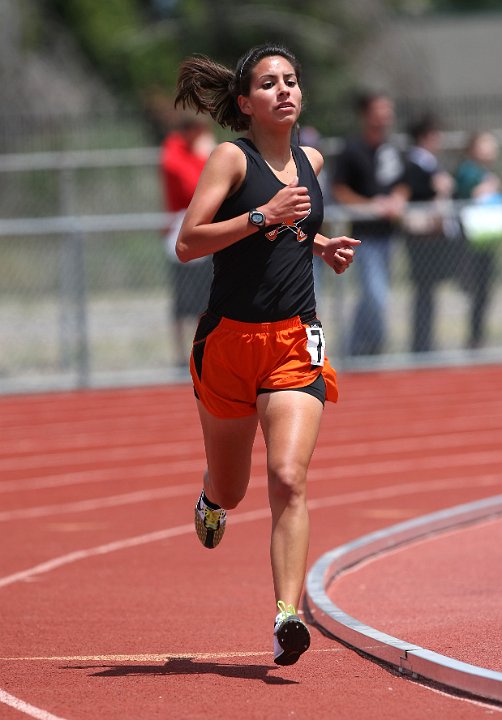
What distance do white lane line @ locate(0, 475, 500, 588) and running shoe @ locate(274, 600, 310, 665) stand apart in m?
2.58

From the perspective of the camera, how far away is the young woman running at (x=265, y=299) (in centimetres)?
593

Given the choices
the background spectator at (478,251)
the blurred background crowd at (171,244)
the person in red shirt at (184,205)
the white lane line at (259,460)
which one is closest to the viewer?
the white lane line at (259,460)

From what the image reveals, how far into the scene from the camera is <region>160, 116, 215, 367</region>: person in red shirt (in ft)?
51.1

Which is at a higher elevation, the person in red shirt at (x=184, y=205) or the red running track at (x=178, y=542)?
the person in red shirt at (x=184, y=205)

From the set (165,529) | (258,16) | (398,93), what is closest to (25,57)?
(258,16)

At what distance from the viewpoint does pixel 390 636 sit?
240 inches

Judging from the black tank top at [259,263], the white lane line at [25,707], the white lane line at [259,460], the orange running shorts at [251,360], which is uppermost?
the black tank top at [259,263]

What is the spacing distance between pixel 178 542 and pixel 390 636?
3122mm

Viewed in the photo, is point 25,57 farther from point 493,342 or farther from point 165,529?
point 165,529

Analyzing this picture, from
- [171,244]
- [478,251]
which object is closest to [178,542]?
[171,244]

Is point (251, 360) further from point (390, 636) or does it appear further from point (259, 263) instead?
point (390, 636)

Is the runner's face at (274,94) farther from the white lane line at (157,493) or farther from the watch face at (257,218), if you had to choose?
the white lane line at (157,493)

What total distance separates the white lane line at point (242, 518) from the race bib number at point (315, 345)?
253cm

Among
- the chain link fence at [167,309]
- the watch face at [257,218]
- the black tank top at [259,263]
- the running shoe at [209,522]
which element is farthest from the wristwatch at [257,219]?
the chain link fence at [167,309]
